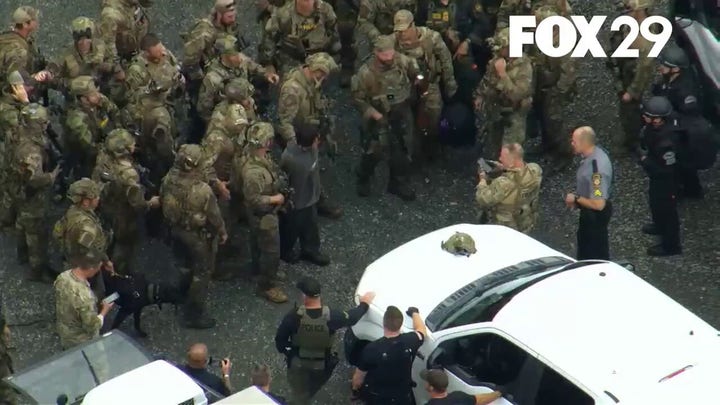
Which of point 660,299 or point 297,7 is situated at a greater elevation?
point 297,7

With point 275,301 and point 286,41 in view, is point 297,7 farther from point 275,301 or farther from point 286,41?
point 275,301

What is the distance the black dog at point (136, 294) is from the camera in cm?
1159

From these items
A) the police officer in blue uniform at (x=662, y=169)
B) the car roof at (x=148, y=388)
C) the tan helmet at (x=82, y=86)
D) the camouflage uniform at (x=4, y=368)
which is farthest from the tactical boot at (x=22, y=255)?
the police officer in blue uniform at (x=662, y=169)

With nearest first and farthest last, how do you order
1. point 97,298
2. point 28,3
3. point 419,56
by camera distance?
point 97,298 < point 419,56 < point 28,3

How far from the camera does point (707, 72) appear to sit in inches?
545

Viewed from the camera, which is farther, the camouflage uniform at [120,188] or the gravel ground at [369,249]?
the gravel ground at [369,249]

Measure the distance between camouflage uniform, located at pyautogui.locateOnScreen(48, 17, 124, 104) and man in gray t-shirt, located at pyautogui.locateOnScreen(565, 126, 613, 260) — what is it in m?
4.79

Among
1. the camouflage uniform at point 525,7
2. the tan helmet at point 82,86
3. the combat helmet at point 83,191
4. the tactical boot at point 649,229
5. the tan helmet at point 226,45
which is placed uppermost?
the camouflage uniform at point 525,7

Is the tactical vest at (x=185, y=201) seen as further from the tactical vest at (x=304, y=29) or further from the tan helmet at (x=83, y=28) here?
the tactical vest at (x=304, y=29)

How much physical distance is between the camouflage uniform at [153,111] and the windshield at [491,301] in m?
3.83

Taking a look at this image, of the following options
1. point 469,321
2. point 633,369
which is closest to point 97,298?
point 469,321

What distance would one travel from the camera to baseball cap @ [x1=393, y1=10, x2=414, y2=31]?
13.2 meters

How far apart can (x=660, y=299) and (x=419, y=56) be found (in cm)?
425

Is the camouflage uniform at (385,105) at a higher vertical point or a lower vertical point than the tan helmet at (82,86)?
lower
